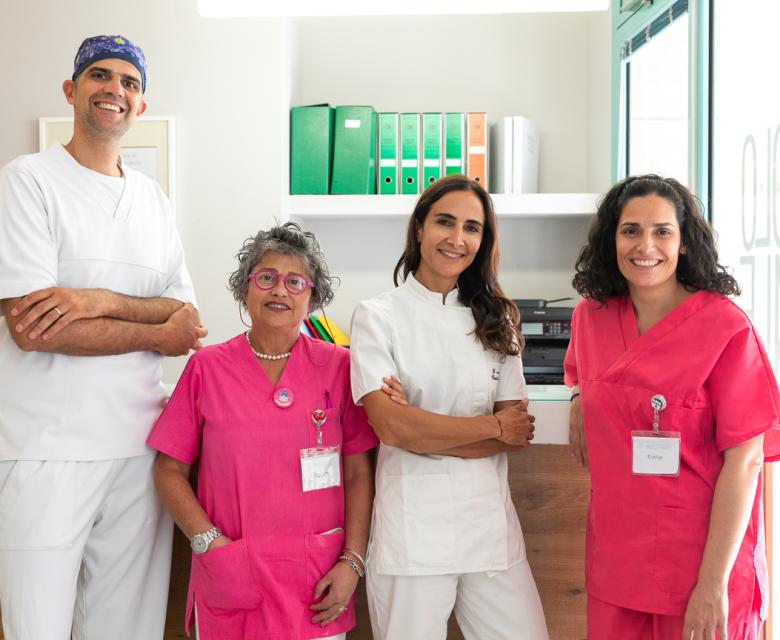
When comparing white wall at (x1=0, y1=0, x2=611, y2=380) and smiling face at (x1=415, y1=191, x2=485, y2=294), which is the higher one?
white wall at (x1=0, y1=0, x2=611, y2=380)

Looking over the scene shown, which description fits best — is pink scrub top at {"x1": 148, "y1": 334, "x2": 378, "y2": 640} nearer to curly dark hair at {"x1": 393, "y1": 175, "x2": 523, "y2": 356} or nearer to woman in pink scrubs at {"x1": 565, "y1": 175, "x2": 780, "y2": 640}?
curly dark hair at {"x1": 393, "y1": 175, "x2": 523, "y2": 356}

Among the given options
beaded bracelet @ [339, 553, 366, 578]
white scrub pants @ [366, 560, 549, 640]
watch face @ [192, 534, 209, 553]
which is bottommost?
white scrub pants @ [366, 560, 549, 640]

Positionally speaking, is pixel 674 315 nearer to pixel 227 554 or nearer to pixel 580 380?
pixel 580 380

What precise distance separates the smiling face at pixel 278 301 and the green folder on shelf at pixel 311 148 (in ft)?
5.44

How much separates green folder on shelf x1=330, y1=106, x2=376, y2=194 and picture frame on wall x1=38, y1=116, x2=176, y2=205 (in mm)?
667

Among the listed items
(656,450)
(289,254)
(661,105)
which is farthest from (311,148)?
(656,450)

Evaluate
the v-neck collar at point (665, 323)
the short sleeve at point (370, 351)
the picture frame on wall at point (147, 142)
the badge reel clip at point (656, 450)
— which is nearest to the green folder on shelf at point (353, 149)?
the picture frame on wall at point (147, 142)

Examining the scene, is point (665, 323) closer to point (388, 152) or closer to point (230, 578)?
point (230, 578)

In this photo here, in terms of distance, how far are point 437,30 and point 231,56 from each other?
1.03 metres

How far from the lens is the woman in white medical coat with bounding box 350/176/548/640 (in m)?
1.55

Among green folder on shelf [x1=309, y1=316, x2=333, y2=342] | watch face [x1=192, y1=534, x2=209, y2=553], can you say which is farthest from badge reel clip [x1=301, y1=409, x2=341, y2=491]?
green folder on shelf [x1=309, y1=316, x2=333, y2=342]

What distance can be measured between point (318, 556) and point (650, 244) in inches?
34.9

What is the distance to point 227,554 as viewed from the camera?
1541mm

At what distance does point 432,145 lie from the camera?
330 cm
